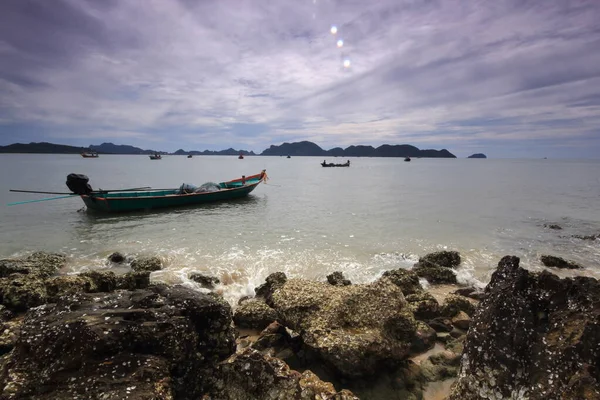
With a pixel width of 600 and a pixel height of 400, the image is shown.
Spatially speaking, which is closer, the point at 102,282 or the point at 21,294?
the point at 21,294

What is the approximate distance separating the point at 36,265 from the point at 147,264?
12.7 feet

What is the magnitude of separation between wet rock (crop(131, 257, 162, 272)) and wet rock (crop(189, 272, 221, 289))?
6.44ft

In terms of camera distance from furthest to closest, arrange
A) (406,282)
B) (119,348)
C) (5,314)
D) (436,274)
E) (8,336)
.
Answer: (436,274) → (406,282) → (5,314) → (8,336) → (119,348)

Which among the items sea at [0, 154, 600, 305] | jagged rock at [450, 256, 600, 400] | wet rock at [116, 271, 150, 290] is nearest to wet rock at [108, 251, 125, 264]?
sea at [0, 154, 600, 305]

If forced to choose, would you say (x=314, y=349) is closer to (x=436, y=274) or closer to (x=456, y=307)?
(x=456, y=307)

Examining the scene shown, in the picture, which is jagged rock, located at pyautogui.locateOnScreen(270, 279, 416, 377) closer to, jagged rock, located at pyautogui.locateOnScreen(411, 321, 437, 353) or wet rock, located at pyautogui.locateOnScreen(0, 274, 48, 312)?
jagged rock, located at pyautogui.locateOnScreen(411, 321, 437, 353)

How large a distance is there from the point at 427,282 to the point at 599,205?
29.1m

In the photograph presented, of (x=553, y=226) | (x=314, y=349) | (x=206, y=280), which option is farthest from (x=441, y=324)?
(x=553, y=226)

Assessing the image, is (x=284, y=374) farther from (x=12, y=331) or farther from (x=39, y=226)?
(x=39, y=226)

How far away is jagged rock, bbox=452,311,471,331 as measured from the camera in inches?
275

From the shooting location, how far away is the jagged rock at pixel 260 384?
12.6 feet

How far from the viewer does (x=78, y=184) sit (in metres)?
21.2

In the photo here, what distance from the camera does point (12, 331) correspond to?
18.1ft

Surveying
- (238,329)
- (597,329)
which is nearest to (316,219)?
(238,329)
